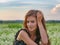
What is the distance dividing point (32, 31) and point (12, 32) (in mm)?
813

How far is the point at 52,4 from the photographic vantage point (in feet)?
6.63

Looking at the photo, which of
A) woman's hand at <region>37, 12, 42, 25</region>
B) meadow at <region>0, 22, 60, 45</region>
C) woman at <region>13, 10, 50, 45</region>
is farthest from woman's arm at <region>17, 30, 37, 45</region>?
meadow at <region>0, 22, 60, 45</region>

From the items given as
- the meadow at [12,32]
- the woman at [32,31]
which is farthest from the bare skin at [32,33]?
the meadow at [12,32]

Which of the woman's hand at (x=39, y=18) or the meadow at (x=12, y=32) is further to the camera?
the meadow at (x=12, y=32)

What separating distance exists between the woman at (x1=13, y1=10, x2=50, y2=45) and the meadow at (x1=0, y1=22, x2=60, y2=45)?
2.40 ft

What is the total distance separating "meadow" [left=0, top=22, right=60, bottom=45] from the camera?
6.57ft

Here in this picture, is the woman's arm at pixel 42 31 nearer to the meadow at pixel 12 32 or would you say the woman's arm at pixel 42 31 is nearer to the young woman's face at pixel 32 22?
the young woman's face at pixel 32 22

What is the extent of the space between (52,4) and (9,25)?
0.57m

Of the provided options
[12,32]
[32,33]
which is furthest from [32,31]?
[12,32]

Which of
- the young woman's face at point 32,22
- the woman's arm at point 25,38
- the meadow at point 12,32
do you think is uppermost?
the young woman's face at point 32,22

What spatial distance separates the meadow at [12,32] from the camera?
200 cm

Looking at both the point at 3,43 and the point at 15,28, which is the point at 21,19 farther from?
the point at 3,43

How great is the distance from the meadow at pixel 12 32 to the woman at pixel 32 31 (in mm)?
731

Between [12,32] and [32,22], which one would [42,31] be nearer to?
[32,22]
